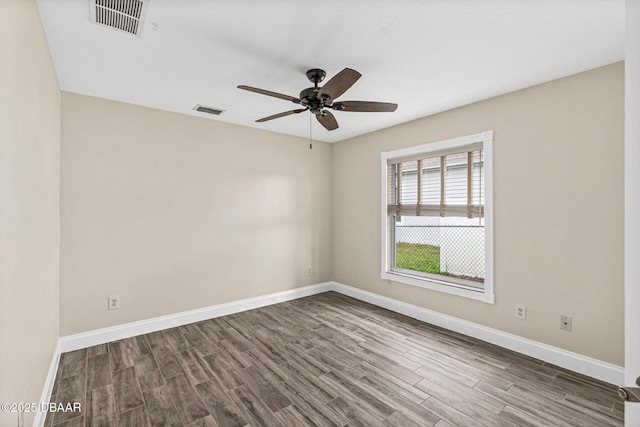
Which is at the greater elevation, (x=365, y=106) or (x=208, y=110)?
(x=208, y=110)

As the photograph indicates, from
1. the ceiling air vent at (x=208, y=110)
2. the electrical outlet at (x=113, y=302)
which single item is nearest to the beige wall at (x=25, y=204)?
the electrical outlet at (x=113, y=302)

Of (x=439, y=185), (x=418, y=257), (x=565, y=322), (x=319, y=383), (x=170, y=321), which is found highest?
(x=439, y=185)

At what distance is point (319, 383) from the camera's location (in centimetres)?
236

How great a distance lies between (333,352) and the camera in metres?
2.87

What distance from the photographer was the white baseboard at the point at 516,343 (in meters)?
2.38

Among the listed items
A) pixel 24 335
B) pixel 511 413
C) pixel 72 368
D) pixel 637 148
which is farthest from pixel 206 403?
pixel 637 148

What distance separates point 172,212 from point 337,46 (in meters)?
2.60

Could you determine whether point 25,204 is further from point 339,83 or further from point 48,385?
point 339,83

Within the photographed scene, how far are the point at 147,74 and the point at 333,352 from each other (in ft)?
9.86

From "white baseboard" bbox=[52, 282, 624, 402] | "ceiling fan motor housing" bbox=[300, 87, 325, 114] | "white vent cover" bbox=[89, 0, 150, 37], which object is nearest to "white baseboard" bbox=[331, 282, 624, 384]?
"white baseboard" bbox=[52, 282, 624, 402]

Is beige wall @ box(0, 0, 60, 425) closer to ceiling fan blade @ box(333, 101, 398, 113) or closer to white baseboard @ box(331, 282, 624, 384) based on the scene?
ceiling fan blade @ box(333, 101, 398, 113)

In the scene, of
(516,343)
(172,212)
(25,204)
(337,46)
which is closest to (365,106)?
(337,46)

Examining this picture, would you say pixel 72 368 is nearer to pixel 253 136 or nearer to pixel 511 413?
pixel 253 136

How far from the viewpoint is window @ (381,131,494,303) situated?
3219mm
